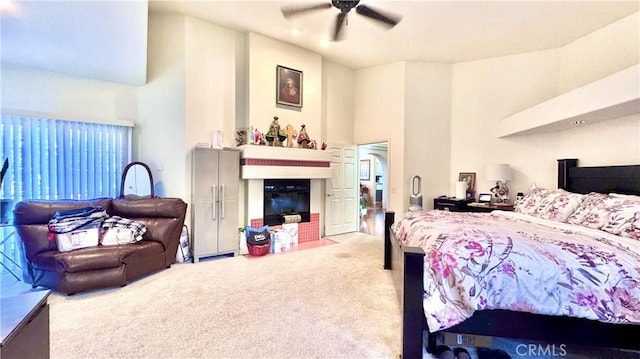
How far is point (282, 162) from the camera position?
4762 mm

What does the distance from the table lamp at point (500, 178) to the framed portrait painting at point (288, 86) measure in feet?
11.3

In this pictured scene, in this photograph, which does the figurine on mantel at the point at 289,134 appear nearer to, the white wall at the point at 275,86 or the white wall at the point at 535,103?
the white wall at the point at 275,86

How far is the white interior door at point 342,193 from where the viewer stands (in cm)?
576

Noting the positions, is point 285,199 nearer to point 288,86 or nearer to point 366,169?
point 288,86

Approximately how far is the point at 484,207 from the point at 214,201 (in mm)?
4175

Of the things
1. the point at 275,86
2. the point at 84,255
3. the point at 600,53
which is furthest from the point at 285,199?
the point at 600,53

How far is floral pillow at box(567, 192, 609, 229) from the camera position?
2.56 m

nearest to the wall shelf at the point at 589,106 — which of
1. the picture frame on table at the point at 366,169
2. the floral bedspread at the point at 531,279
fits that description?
the floral bedspread at the point at 531,279

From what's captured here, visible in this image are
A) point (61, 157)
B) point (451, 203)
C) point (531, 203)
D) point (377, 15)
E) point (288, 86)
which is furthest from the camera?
point (288, 86)

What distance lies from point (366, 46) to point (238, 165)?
2.97m

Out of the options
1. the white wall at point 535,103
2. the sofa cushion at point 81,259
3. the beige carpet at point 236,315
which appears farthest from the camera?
the white wall at point 535,103

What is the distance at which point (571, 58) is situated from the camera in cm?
420

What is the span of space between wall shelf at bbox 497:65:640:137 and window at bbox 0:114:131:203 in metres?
5.94

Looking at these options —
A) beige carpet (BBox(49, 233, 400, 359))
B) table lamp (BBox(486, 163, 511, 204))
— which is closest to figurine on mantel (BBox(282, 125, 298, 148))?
beige carpet (BBox(49, 233, 400, 359))
